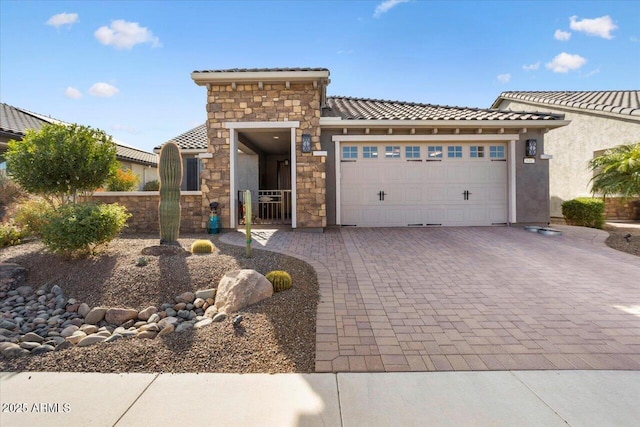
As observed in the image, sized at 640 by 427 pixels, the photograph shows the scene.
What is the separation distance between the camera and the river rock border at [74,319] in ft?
11.4

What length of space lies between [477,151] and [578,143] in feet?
24.3

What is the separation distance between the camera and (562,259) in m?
6.39

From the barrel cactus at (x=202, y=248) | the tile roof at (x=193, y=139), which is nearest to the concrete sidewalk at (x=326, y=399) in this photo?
the barrel cactus at (x=202, y=248)

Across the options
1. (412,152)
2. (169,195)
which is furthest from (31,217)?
(412,152)

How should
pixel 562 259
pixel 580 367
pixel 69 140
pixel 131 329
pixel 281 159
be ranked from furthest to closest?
pixel 281 159 < pixel 69 140 < pixel 562 259 < pixel 131 329 < pixel 580 367

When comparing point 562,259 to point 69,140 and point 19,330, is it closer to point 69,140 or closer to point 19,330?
point 19,330

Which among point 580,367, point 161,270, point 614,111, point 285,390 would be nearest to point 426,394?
point 285,390

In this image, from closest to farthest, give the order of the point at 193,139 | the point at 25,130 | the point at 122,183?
the point at 25,130
the point at 122,183
the point at 193,139

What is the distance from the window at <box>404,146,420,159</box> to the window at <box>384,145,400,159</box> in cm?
26

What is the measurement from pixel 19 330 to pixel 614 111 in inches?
723

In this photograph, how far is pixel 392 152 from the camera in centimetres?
1007

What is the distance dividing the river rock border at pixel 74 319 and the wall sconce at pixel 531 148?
1034 centimetres

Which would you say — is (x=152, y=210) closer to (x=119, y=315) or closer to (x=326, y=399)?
(x=119, y=315)

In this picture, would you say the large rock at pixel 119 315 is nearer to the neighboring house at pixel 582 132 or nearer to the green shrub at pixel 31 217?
the green shrub at pixel 31 217
